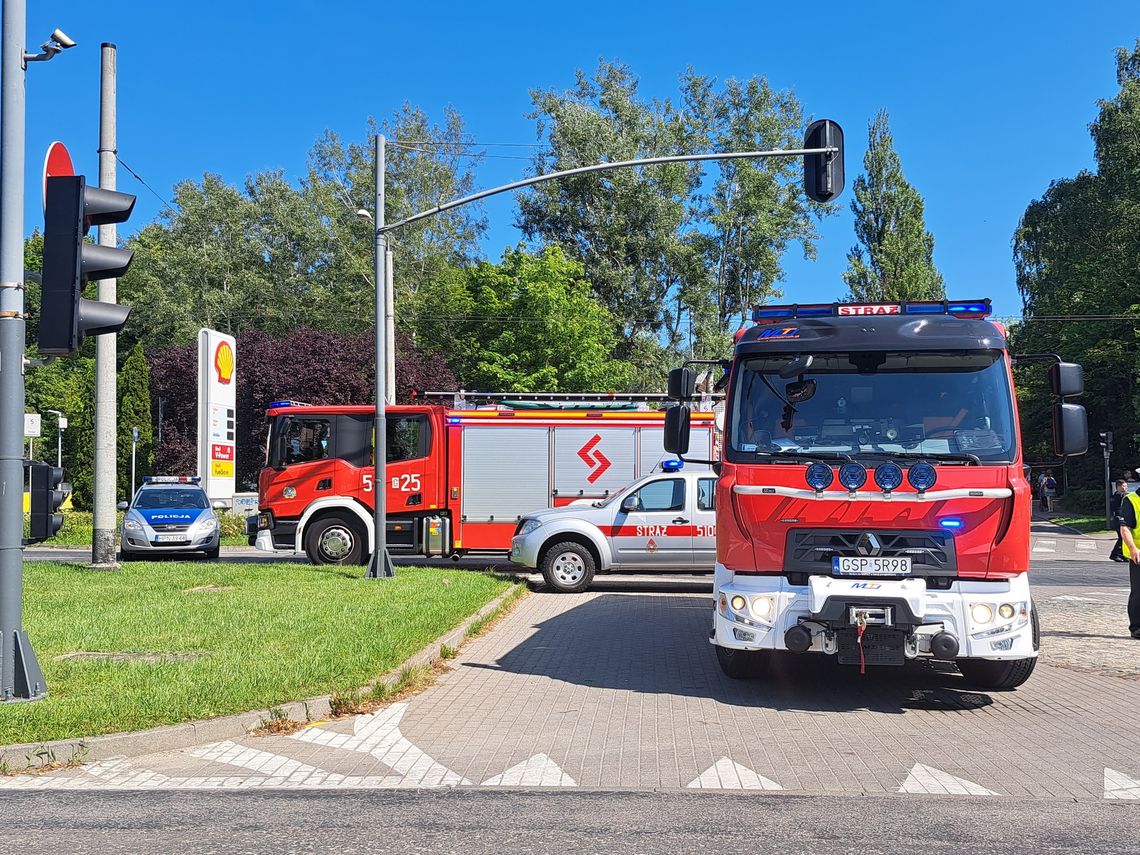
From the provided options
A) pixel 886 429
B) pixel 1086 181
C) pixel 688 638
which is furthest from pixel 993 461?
pixel 1086 181

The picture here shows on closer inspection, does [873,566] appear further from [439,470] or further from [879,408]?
[439,470]

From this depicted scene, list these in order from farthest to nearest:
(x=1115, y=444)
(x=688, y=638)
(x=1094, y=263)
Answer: (x=1115, y=444)
(x=1094, y=263)
(x=688, y=638)

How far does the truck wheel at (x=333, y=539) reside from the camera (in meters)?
19.4

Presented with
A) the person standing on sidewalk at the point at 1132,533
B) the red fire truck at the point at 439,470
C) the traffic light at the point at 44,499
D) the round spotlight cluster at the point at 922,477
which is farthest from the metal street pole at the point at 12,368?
the red fire truck at the point at 439,470

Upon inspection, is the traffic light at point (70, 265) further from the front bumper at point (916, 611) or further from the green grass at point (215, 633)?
the front bumper at point (916, 611)

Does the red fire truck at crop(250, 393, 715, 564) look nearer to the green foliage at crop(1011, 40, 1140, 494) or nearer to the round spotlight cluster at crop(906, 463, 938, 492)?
the round spotlight cluster at crop(906, 463, 938, 492)

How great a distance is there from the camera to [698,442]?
19641 millimetres

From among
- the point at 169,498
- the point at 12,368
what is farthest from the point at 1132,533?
the point at 169,498

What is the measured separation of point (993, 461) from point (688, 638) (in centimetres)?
476

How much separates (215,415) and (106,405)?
839 cm

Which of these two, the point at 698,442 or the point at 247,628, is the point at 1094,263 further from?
the point at 247,628

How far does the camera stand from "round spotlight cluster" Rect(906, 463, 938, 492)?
807 centimetres

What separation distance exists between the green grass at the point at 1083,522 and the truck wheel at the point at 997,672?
3184 centimetres

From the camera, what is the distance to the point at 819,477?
820 cm
